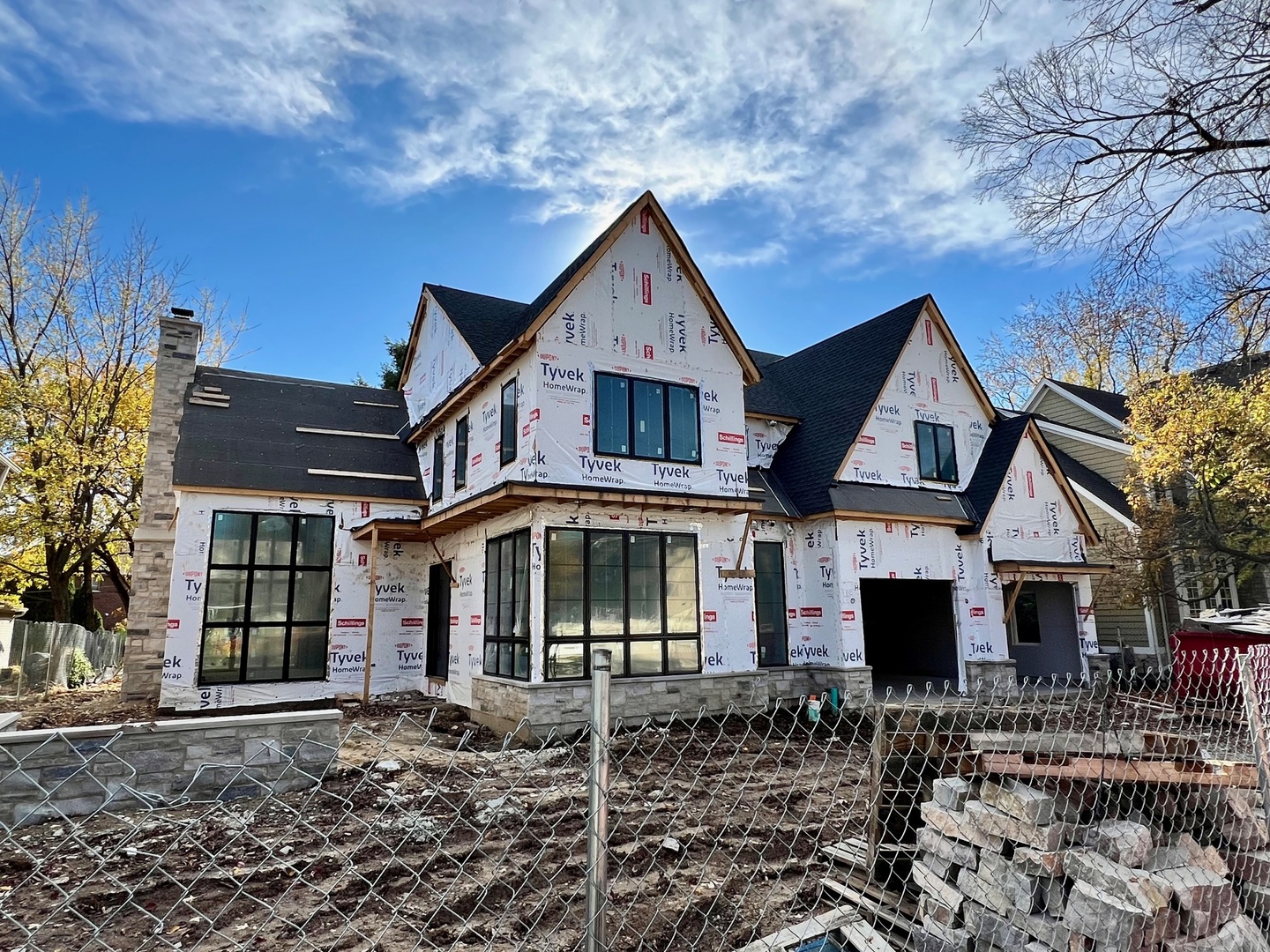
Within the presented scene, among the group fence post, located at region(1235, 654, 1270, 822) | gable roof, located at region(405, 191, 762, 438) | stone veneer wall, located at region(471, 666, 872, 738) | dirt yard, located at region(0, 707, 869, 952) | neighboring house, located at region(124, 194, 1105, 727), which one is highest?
gable roof, located at region(405, 191, 762, 438)

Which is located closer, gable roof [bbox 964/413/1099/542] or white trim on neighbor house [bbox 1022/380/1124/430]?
gable roof [bbox 964/413/1099/542]

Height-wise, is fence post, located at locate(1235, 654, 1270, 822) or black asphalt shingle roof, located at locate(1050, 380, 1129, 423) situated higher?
black asphalt shingle roof, located at locate(1050, 380, 1129, 423)

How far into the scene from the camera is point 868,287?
18875mm

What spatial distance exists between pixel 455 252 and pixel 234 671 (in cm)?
967

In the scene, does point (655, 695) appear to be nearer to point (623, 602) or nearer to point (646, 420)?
point (623, 602)

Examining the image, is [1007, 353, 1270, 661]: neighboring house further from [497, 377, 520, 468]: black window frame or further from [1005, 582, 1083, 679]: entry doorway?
[497, 377, 520, 468]: black window frame

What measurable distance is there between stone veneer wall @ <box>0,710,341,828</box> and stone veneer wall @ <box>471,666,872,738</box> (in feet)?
10.0

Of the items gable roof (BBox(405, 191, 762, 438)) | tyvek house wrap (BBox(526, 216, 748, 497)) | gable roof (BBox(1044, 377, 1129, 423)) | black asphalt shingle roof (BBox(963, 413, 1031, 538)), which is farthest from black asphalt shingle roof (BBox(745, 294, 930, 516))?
gable roof (BBox(1044, 377, 1129, 423))

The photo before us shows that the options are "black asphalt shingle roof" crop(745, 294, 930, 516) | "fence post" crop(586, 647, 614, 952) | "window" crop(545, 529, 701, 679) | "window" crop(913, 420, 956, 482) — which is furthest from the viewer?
"window" crop(913, 420, 956, 482)

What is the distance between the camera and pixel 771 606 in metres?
13.2

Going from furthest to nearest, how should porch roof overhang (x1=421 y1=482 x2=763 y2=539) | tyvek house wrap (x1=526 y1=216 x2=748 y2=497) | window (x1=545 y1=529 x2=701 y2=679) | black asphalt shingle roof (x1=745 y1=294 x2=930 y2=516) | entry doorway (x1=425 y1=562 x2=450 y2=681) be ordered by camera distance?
black asphalt shingle roof (x1=745 y1=294 x2=930 y2=516), entry doorway (x1=425 y1=562 x2=450 y2=681), tyvek house wrap (x1=526 y1=216 x2=748 y2=497), window (x1=545 y1=529 x2=701 y2=679), porch roof overhang (x1=421 y1=482 x2=763 y2=539)

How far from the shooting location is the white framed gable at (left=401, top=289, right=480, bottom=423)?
14.1 m

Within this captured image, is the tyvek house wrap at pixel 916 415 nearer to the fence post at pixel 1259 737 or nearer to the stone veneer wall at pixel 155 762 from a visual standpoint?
the fence post at pixel 1259 737

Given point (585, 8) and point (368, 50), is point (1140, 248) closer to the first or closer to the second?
point (585, 8)
